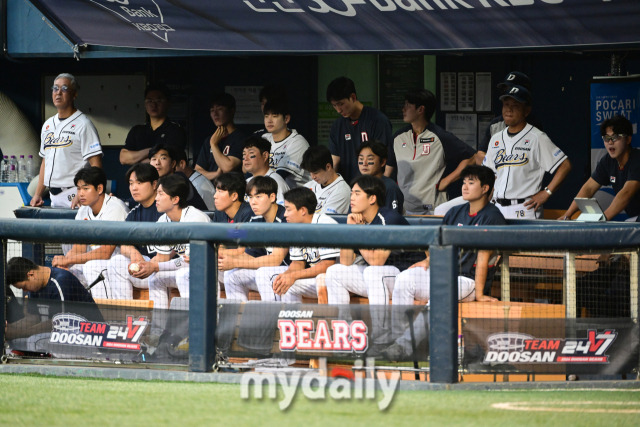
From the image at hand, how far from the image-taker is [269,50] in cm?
679

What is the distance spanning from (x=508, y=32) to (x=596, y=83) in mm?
1593

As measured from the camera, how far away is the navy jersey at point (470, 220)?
5086 millimetres

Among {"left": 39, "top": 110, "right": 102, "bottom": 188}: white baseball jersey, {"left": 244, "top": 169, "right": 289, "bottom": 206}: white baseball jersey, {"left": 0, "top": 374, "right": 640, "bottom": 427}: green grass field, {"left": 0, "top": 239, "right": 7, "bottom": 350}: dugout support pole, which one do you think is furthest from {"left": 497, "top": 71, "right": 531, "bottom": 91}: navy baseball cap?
{"left": 0, "top": 239, "right": 7, "bottom": 350}: dugout support pole

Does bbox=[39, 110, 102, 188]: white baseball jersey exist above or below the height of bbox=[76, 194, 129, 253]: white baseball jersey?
above

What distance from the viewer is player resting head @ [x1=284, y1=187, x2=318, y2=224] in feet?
18.4

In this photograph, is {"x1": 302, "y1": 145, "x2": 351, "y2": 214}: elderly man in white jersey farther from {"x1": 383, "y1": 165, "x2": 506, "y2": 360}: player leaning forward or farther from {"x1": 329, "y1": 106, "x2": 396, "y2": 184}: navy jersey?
{"x1": 383, "y1": 165, "x2": 506, "y2": 360}: player leaning forward

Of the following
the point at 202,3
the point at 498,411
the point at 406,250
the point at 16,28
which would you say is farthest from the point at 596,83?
the point at 16,28

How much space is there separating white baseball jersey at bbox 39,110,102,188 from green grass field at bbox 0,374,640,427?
336cm

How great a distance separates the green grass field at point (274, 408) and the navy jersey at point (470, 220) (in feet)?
2.67

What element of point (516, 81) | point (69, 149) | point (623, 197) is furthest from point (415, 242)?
point (69, 149)

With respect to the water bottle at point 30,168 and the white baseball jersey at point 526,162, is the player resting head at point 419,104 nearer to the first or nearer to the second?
the white baseball jersey at point 526,162

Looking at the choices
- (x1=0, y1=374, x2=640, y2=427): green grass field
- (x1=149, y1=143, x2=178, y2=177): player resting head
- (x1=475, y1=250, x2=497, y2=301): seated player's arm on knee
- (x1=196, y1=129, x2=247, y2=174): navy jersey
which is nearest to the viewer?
(x1=0, y1=374, x2=640, y2=427): green grass field

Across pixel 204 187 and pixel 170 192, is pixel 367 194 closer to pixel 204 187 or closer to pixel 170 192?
pixel 170 192

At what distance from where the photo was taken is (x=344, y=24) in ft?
21.9
